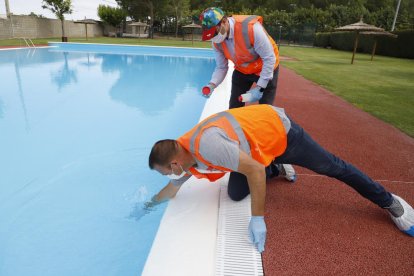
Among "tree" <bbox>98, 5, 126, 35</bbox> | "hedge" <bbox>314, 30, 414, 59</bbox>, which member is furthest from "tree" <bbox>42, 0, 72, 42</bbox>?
"hedge" <bbox>314, 30, 414, 59</bbox>

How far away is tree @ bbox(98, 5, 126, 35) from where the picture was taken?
44312mm

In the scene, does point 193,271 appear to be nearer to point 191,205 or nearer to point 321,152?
Answer: point 191,205

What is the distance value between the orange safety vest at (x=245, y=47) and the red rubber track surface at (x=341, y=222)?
1.22m

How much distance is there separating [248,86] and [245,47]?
2.05ft

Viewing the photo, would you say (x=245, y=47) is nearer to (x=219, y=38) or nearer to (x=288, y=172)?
(x=219, y=38)

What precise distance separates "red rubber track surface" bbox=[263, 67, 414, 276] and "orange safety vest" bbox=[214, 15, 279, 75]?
1222 mm

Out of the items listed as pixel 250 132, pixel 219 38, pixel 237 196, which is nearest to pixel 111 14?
pixel 219 38

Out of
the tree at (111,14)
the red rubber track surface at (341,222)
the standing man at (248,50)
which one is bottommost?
the red rubber track surface at (341,222)

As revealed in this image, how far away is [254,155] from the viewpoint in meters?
2.09

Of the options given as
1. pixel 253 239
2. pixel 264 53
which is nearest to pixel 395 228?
pixel 253 239

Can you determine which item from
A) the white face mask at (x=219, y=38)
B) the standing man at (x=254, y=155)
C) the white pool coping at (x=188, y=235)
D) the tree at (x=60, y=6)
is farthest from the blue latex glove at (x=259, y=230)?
the tree at (x=60, y=6)

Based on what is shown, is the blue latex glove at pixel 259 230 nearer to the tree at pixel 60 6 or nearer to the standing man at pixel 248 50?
the standing man at pixel 248 50

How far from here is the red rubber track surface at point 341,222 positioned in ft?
6.75

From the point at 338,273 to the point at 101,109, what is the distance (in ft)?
19.0
